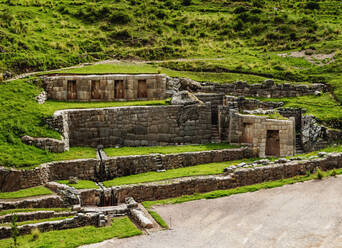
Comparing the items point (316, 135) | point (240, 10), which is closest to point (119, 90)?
point (316, 135)

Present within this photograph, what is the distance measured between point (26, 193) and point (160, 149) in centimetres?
818

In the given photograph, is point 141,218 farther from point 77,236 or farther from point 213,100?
point 213,100

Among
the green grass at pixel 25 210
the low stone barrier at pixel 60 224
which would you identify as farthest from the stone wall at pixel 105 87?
the low stone barrier at pixel 60 224

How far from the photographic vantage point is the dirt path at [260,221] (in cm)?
1478

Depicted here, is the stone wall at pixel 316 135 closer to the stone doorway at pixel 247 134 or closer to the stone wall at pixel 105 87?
the stone doorway at pixel 247 134

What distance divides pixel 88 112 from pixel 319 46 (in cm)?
2165

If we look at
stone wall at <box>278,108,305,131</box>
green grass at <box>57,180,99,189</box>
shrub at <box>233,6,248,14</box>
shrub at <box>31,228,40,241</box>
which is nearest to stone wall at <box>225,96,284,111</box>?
stone wall at <box>278,108,305,131</box>

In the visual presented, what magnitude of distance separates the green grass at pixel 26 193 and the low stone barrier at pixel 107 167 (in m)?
0.40

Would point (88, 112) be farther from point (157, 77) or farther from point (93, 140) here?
point (157, 77)

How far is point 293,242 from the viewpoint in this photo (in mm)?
14445

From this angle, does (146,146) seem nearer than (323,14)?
Yes

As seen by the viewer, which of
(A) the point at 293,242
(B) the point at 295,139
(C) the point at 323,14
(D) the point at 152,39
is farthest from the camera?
(C) the point at 323,14

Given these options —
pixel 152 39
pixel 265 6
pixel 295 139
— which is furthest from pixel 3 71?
pixel 265 6

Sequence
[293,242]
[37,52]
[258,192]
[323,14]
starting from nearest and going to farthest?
[293,242] → [258,192] → [37,52] → [323,14]
